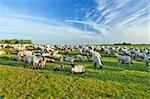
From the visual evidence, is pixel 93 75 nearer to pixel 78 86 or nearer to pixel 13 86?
pixel 78 86

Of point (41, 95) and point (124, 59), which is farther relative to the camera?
point (124, 59)

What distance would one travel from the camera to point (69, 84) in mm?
20625

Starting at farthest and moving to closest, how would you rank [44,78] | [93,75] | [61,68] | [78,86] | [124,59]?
[124,59]
[61,68]
[93,75]
[44,78]
[78,86]

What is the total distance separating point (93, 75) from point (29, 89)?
7.87m

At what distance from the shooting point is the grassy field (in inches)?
718

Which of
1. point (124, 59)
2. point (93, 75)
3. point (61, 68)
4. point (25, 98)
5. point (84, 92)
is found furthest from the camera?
point (124, 59)

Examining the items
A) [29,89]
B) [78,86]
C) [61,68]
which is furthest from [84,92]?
[61,68]

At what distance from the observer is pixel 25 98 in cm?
1702

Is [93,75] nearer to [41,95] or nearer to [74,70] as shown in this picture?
[74,70]

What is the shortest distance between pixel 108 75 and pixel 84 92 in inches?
261

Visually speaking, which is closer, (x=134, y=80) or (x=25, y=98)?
(x=25, y=98)

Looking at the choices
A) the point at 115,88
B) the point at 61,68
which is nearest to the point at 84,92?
the point at 115,88

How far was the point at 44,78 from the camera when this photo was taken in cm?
2223

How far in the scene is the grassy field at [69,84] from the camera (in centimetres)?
1823
